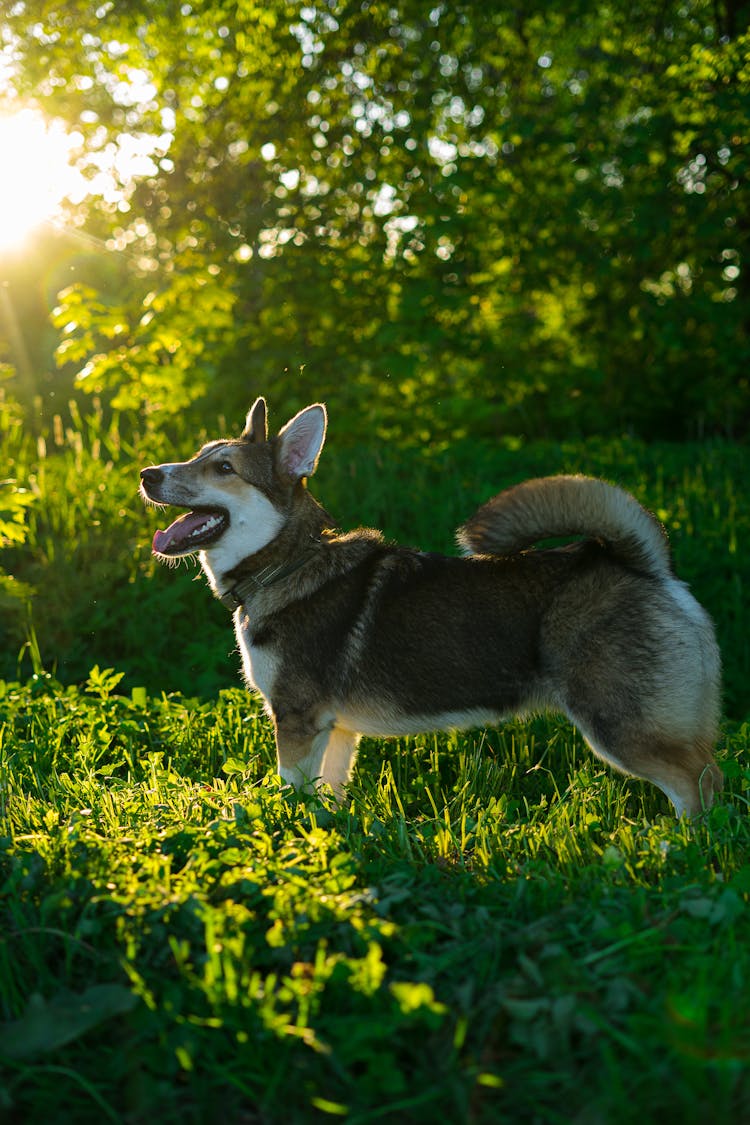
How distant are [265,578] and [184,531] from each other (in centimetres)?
47

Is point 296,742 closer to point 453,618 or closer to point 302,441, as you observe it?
point 453,618

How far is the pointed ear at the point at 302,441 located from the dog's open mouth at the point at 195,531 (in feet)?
1.37

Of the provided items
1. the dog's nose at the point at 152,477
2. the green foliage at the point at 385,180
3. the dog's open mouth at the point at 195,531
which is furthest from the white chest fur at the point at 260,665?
the green foliage at the point at 385,180

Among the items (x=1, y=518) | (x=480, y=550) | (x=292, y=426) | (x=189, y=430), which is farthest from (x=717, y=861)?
(x=189, y=430)

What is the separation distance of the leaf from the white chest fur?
2098mm

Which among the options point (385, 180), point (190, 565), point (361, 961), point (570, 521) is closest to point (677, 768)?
point (570, 521)

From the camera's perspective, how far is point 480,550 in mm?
4297

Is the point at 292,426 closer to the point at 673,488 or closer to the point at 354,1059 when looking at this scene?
the point at 354,1059

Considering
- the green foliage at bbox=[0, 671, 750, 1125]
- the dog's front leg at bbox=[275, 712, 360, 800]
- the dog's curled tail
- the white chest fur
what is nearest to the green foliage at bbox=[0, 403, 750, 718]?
the white chest fur

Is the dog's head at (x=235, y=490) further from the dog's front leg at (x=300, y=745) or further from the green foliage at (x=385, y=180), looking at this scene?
the green foliage at (x=385, y=180)

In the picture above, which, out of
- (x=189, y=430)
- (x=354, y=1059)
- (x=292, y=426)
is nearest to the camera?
(x=354, y=1059)

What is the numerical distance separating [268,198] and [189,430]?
2.56m

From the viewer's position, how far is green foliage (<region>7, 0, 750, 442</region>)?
9.32 m

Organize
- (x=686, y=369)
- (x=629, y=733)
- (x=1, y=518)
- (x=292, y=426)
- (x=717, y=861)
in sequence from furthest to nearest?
(x=686, y=369), (x=1, y=518), (x=292, y=426), (x=629, y=733), (x=717, y=861)
